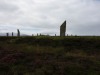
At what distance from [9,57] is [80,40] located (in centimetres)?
1317

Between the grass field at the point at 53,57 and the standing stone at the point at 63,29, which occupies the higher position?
the standing stone at the point at 63,29

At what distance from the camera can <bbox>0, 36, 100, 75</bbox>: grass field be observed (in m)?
32.2

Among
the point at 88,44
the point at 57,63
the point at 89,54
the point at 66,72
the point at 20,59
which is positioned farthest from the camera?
the point at 88,44

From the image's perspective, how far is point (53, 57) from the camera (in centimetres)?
3684

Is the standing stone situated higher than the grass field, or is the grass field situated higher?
the standing stone

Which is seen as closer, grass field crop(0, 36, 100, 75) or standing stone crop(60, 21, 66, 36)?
grass field crop(0, 36, 100, 75)

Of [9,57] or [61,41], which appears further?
[61,41]

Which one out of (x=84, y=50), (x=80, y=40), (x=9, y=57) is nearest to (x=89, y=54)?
(x=84, y=50)

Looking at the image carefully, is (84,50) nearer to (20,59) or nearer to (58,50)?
(58,50)

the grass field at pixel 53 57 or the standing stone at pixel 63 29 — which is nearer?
the grass field at pixel 53 57

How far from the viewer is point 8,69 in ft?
110

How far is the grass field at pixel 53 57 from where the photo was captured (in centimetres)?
3225

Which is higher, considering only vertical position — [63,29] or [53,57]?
[63,29]

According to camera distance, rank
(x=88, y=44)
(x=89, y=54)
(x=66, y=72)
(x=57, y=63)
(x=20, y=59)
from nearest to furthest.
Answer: (x=66, y=72) → (x=57, y=63) → (x=20, y=59) → (x=89, y=54) → (x=88, y=44)
